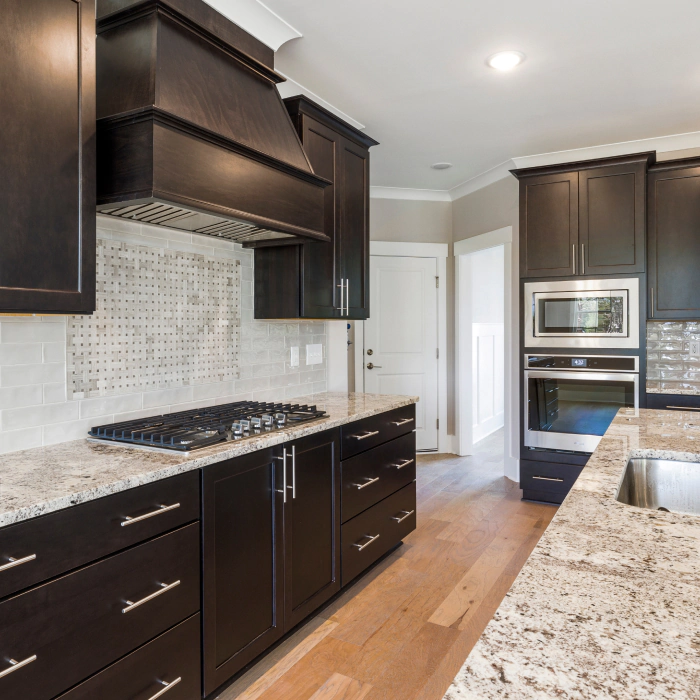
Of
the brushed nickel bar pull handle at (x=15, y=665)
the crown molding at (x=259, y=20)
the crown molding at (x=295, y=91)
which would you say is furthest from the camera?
the crown molding at (x=295, y=91)

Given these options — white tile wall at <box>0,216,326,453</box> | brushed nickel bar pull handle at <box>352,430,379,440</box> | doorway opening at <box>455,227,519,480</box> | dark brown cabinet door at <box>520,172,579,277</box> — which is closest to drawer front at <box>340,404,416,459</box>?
brushed nickel bar pull handle at <box>352,430,379,440</box>

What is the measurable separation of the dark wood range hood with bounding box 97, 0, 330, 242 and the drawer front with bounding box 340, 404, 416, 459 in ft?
3.19

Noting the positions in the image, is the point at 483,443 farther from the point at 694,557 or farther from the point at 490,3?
the point at 694,557

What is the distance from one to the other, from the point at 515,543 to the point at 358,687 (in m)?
1.62

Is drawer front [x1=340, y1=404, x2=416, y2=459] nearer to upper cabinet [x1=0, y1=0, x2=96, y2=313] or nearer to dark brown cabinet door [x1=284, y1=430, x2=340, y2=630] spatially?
dark brown cabinet door [x1=284, y1=430, x2=340, y2=630]

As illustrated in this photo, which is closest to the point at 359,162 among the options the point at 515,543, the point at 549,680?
the point at 515,543

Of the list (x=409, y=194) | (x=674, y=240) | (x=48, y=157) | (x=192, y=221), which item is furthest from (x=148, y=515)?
(x=409, y=194)

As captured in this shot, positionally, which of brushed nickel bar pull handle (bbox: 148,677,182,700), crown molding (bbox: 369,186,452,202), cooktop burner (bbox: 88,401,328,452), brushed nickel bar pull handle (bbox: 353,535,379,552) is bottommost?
brushed nickel bar pull handle (bbox: 148,677,182,700)

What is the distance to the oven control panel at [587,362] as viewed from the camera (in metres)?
3.72

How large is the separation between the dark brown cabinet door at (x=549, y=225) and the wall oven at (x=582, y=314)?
5.3 inches

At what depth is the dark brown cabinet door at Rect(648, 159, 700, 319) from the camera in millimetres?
3631

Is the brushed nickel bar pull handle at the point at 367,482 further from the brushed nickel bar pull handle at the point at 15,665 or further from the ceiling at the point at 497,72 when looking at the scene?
the ceiling at the point at 497,72

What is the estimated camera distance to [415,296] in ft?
17.9

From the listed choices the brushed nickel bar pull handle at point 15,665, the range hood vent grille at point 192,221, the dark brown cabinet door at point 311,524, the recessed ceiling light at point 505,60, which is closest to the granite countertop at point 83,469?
the dark brown cabinet door at point 311,524
